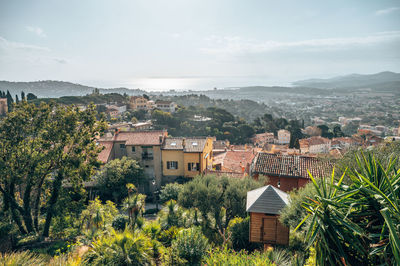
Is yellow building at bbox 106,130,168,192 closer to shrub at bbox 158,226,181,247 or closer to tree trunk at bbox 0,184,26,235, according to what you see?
tree trunk at bbox 0,184,26,235

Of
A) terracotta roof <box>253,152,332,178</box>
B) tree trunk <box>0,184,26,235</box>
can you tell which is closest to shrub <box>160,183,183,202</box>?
terracotta roof <box>253,152,332,178</box>

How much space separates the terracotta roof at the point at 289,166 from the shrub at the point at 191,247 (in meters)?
8.69

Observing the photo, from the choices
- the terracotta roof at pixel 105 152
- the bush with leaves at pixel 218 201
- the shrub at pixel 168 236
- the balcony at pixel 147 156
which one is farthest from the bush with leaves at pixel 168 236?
the terracotta roof at pixel 105 152

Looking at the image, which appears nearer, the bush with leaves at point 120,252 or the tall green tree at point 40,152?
the bush with leaves at point 120,252

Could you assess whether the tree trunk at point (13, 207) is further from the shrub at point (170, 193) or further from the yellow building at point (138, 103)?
the yellow building at point (138, 103)

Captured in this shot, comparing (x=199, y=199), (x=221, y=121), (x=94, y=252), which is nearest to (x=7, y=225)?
(x=94, y=252)

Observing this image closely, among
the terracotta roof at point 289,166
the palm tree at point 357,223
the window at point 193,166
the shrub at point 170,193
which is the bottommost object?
the shrub at point 170,193

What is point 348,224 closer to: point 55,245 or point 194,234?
point 194,234

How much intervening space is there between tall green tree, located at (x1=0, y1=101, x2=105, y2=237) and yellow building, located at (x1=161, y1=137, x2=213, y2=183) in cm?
898

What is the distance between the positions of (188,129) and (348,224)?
5924cm

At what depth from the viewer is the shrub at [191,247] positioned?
8086 millimetres

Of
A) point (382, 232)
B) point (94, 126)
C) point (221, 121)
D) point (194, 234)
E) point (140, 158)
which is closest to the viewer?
point (382, 232)

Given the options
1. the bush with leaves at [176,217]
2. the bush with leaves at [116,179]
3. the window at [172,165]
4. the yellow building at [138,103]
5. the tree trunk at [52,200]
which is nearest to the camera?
the bush with leaves at [176,217]

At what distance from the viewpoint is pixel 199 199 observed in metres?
12.9
